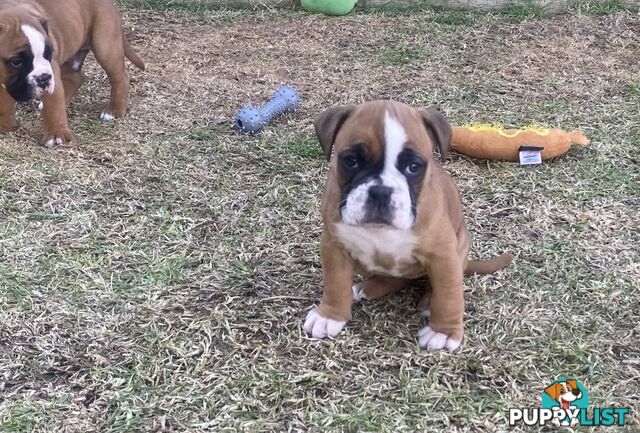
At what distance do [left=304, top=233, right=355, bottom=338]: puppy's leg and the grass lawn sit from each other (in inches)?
2.5

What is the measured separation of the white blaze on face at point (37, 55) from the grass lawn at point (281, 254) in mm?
503

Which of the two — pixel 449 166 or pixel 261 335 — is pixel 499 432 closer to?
pixel 261 335

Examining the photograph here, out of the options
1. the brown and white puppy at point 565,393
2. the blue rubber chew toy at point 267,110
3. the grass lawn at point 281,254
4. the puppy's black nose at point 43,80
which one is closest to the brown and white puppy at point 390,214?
the grass lawn at point 281,254

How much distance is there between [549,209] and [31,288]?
2.77 meters

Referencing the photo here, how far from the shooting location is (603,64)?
622 cm

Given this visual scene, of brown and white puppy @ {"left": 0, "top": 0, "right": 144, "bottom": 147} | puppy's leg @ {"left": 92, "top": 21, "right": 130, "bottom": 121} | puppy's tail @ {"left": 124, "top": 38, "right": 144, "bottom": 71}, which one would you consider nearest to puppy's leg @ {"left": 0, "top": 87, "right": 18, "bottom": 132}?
brown and white puppy @ {"left": 0, "top": 0, "right": 144, "bottom": 147}

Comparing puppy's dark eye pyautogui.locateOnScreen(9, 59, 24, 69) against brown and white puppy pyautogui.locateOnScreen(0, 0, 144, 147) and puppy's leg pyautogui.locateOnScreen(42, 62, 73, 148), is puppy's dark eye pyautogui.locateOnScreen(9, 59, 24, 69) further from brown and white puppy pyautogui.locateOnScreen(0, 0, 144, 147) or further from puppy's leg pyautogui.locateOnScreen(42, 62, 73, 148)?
puppy's leg pyautogui.locateOnScreen(42, 62, 73, 148)

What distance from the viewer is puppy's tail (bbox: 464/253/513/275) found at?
3707 mm

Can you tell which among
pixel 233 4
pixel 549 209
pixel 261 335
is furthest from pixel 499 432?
pixel 233 4

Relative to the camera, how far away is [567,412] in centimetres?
293

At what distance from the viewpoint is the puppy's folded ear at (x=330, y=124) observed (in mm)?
3125

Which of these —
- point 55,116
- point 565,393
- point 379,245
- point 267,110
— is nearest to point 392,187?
point 379,245

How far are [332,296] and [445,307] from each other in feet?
1.59

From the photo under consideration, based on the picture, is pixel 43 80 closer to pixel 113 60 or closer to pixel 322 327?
pixel 113 60
